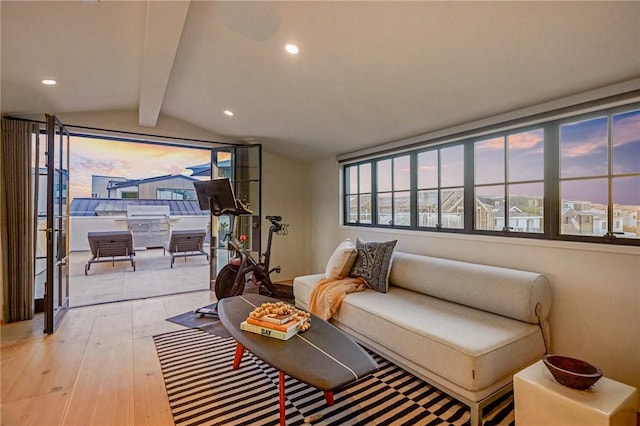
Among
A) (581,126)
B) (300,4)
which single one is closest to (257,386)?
(300,4)

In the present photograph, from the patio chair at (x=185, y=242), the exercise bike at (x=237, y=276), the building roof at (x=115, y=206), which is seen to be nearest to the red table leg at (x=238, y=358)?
the exercise bike at (x=237, y=276)

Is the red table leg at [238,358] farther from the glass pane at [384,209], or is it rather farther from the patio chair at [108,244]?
the patio chair at [108,244]

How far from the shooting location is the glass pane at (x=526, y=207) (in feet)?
8.46

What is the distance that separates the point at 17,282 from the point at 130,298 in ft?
4.12

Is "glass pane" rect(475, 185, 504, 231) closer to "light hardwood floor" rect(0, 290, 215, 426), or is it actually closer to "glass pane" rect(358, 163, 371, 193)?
"glass pane" rect(358, 163, 371, 193)

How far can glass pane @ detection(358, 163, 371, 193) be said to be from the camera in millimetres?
4435

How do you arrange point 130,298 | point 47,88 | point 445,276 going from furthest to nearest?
1. point 130,298
2. point 47,88
3. point 445,276

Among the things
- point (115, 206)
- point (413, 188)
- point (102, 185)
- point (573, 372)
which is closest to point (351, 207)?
point (413, 188)

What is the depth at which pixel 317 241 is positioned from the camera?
17.8ft

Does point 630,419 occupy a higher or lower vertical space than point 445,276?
lower

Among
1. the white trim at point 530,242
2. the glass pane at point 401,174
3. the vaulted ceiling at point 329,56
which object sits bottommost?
the white trim at point 530,242

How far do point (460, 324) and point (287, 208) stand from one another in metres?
3.73

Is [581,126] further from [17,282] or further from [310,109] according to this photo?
[17,282]

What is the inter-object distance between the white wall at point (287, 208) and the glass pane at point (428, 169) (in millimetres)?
2401
